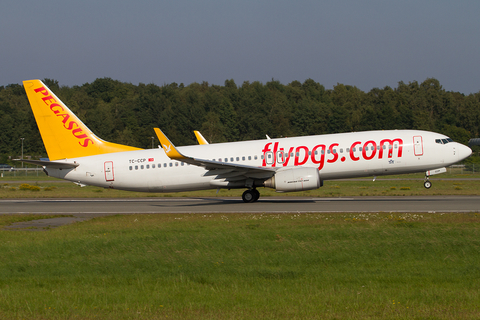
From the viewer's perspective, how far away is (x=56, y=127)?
29.2 meters

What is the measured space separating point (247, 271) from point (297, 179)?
51.1 ft

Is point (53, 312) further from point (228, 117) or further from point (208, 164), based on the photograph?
point (228, 117)

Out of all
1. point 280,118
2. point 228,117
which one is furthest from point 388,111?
point 228,117

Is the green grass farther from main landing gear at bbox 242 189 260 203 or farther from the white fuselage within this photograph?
main landing gear at bbox 242 189 260 203

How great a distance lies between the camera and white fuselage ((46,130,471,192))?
26.7 m

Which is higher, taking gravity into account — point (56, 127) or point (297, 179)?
point (56, 127)

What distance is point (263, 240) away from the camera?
13969 mm

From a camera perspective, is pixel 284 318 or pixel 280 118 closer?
pixel 284 318

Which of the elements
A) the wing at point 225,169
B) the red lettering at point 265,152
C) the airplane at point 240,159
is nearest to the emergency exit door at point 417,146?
the airplane at point 240,159

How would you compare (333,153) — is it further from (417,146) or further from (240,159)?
(240,159)

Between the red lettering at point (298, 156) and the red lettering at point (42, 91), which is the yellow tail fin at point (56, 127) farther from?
the red lettering at point (298, 156)

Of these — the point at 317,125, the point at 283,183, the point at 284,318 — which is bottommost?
the point at 284,318

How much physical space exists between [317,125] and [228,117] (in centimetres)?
2363

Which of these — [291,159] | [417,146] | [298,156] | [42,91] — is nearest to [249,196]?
[291,159]
